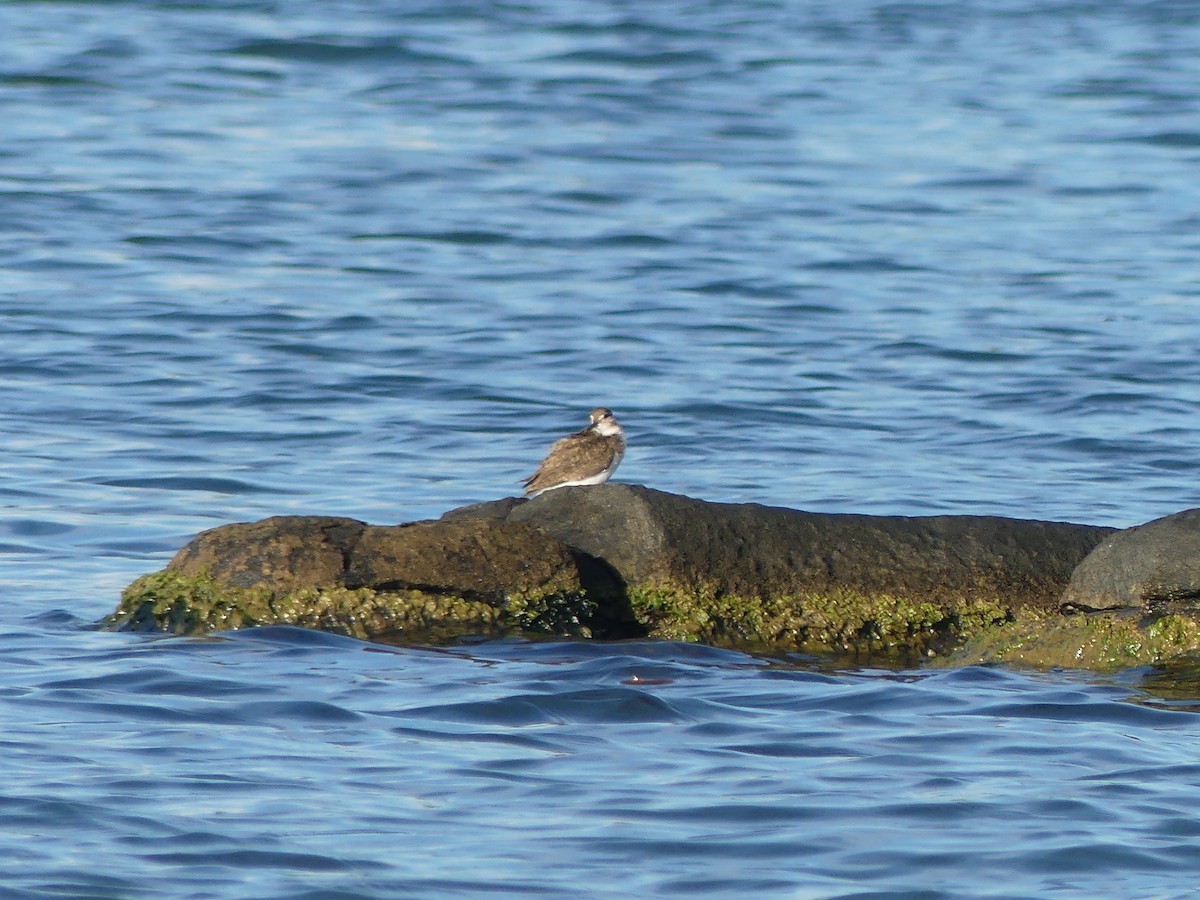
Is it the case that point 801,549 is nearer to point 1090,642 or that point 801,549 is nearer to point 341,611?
point 1090,642

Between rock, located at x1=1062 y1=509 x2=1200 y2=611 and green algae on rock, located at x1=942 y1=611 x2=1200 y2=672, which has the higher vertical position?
rock, located at x1=1062 y1=509 x2=1200 y2=611

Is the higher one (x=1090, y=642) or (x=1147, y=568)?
(x=1147, y=568)

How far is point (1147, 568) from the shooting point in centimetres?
816

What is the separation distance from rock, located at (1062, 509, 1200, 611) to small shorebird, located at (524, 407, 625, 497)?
2596mm

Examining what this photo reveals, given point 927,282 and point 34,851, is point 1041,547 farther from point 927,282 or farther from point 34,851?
point 927,282

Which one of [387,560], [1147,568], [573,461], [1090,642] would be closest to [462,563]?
[387,560]

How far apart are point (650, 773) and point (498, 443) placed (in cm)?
703

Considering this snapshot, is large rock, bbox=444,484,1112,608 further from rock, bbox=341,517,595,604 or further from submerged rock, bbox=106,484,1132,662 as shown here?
rock, bbox=341,517,595,604

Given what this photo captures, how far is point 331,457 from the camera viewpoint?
12.8 metres

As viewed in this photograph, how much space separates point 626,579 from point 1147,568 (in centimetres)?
230

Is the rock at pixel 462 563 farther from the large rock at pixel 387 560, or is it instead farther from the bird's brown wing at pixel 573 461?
the bird's brown wing at pixel 573 461

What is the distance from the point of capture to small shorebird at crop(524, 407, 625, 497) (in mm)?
9844

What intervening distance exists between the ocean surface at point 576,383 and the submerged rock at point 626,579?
0.25 metres

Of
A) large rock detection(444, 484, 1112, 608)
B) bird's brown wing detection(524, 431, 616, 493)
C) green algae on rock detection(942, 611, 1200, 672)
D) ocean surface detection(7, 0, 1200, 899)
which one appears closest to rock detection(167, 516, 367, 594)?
ocean surface detection(7, 0, 1200, 899)
